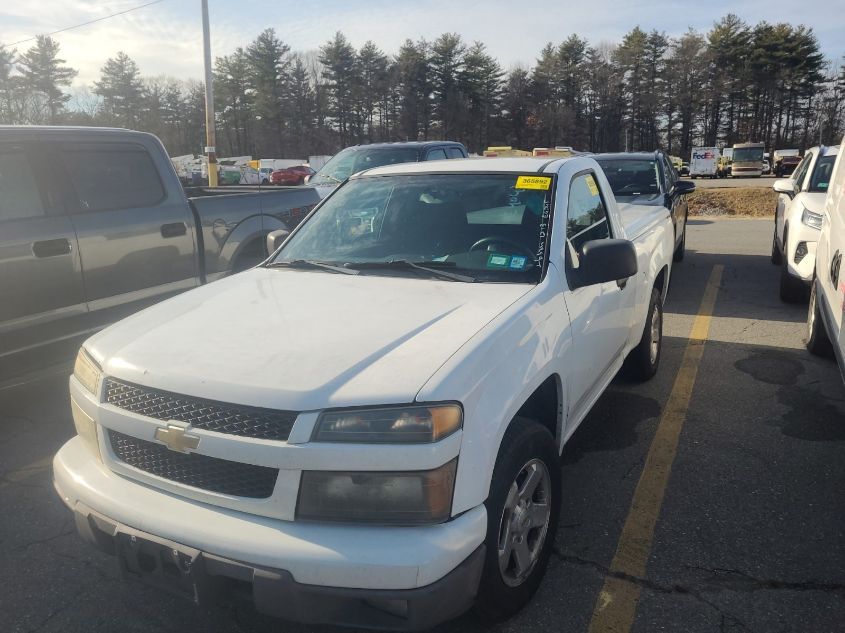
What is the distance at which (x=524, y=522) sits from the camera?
2.53 meters

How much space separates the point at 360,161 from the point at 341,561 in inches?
338

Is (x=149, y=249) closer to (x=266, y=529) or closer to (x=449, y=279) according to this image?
(x=449, y=279)

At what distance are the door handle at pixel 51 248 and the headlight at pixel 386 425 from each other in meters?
3.28

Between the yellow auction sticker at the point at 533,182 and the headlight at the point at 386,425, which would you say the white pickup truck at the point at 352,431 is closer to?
the headlight at the point at 386,425

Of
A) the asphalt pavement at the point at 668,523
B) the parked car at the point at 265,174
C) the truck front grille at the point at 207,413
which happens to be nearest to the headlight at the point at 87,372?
the truck front grille at the point at 207,413

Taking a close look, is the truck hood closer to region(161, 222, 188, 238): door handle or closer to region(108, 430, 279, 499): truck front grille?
region(108, 430, 279, 499): truck front grille

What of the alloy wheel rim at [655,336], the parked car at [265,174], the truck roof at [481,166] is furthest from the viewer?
the parked car at [265,174]

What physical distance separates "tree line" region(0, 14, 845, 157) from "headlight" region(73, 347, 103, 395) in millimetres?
75904

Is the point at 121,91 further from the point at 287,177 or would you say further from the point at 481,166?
the point at 481,166

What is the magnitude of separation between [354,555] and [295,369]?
24.4 inches

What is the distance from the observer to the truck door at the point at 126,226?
15.5 ft

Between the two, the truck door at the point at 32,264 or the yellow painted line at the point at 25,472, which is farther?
the truck door at the point at 32,264

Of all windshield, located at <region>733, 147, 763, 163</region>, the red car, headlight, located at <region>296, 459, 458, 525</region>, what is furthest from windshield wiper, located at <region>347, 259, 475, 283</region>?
windshield, located at <region>733, 147, 763, 163</region>

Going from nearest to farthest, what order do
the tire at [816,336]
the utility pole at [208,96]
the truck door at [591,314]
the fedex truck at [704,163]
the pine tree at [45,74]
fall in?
the truck door at [591,314], the tire at [816,336], the utility pole at [208,96], the fedex truck at [704,163], the pine tree at [45,74]
